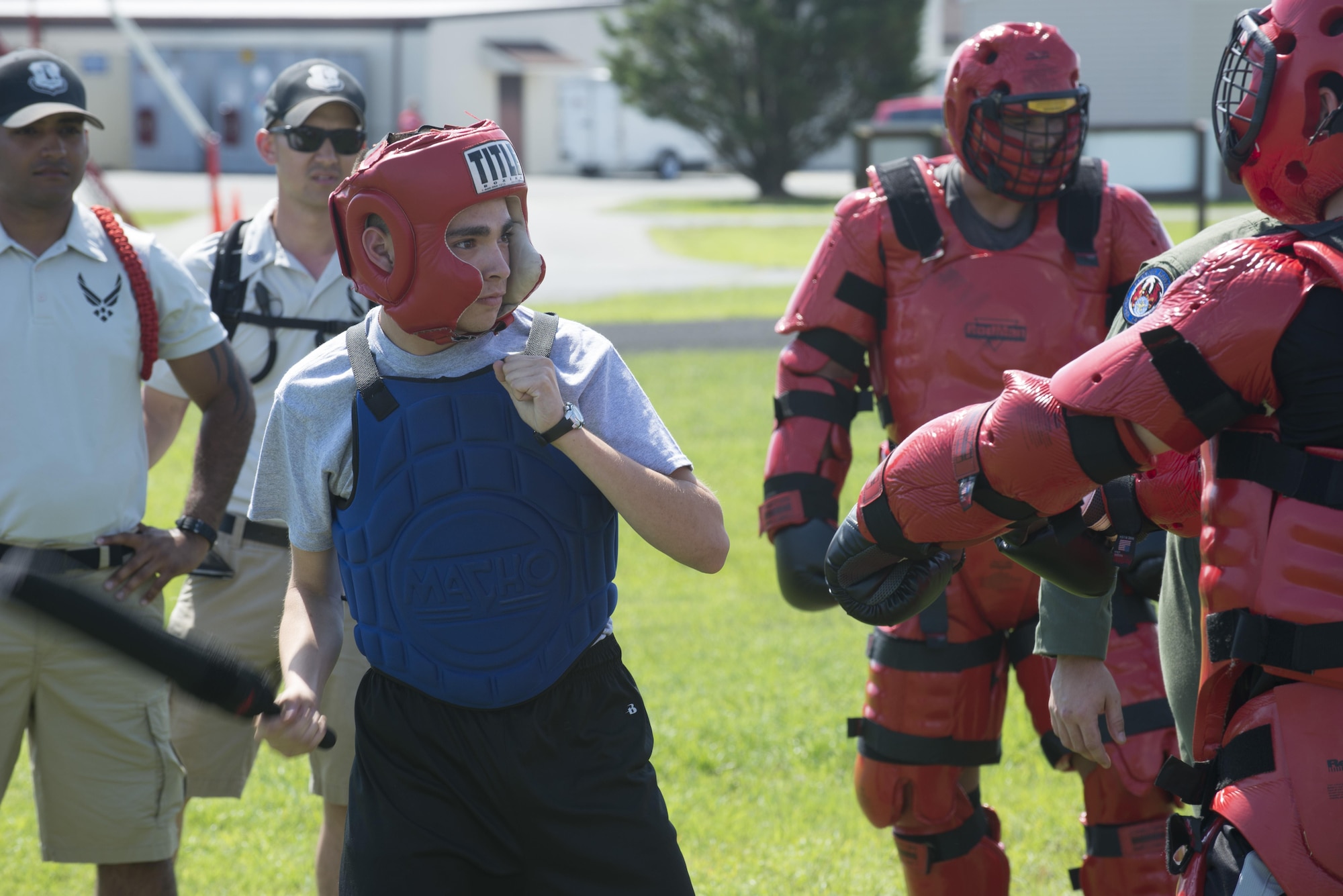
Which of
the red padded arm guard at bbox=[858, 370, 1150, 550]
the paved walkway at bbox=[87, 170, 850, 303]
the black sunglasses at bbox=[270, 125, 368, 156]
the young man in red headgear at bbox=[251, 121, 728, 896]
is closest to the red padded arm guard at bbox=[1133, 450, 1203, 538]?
the red padded arm guard at bbox=[858, 370, 1150, 550]

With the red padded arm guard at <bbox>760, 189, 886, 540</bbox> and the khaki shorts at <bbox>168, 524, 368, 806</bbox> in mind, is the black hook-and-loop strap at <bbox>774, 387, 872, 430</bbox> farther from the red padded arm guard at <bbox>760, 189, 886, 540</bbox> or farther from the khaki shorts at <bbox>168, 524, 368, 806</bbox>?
the khaki shorts at <bbox>168, 524, 368, 806</bbox>

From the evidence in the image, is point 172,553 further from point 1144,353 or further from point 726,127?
point 726,127

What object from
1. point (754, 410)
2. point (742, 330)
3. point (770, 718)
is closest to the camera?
point (770, 718)

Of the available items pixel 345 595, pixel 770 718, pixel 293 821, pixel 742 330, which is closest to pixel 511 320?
pixel 345 595

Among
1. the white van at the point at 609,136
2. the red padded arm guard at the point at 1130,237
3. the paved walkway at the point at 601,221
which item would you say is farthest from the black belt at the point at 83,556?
the white van at the point at 609,136

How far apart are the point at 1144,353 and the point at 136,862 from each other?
2.99 meters

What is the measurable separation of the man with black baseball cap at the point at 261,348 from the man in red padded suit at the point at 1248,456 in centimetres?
244

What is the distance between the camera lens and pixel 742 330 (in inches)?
643

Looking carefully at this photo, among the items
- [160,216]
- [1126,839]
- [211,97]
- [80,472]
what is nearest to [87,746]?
[80,472]

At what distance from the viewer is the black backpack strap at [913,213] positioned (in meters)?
3.94

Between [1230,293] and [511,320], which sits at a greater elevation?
[1230,293]

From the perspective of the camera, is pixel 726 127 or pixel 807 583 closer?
pixel 807 583

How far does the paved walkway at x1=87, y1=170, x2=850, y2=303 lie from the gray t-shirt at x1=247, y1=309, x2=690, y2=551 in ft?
50.4

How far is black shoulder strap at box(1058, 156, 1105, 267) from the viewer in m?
3.92
